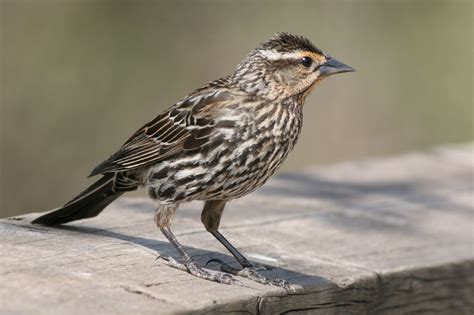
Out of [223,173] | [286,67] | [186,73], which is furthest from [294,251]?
[186,73]

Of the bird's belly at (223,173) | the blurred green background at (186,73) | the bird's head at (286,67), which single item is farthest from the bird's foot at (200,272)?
the blurred green background at (186,73)

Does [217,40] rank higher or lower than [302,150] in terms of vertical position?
higher

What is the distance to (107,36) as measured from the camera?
11.1 meters

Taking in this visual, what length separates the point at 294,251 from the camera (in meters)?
5.52

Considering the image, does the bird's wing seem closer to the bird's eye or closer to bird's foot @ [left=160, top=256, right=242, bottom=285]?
the bird's eye

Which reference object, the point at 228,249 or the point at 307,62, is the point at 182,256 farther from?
the point at 307,62

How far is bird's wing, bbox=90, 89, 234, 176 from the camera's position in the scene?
5461 millimetres

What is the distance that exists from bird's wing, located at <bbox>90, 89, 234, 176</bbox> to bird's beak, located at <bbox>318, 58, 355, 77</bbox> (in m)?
0.53

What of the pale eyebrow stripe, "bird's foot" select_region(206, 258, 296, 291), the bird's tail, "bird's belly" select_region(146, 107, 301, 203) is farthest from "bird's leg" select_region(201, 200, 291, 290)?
the pale eyebrow stripe

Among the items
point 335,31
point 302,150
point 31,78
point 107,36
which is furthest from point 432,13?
point 31,78

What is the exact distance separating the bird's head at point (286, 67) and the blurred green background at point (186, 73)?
5062 millimetres

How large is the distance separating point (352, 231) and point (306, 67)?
36.0 inches

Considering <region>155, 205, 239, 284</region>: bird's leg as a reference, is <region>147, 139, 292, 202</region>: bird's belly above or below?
above

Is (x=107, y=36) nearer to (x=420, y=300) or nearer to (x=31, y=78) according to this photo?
(x=31, y=78)
